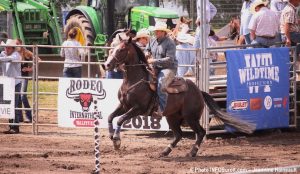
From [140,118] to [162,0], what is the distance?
1327cm

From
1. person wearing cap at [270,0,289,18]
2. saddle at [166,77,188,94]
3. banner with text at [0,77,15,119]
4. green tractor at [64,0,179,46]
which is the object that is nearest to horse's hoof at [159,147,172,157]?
saddle at [166,77,188,94]

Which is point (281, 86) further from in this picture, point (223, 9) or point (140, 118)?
point (223, 9)

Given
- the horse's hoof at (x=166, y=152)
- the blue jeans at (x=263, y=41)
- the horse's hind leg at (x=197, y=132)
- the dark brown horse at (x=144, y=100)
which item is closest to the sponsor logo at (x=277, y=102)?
the blue jeans at (x=263, y=41)

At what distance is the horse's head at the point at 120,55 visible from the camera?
49.9ft

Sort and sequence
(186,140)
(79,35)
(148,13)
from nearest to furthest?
(186,140) < (148,13) < (79,35)

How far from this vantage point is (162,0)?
100 ft

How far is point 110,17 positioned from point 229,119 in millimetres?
13090

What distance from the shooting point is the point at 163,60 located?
1534 cm

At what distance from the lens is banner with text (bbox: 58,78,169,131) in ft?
57.9

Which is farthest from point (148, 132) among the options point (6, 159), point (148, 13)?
point (148, 13)

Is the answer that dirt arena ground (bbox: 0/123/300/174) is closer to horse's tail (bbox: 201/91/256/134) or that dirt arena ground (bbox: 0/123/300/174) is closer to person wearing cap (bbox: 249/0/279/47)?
horse's tail (bbox: 201/91/256/134)

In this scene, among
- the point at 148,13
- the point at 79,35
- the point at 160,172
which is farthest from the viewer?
the point at 79,35

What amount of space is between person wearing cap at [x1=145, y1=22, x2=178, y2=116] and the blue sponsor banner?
2.09 meters

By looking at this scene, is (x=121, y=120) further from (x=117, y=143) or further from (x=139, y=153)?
(x=139, y=153)
